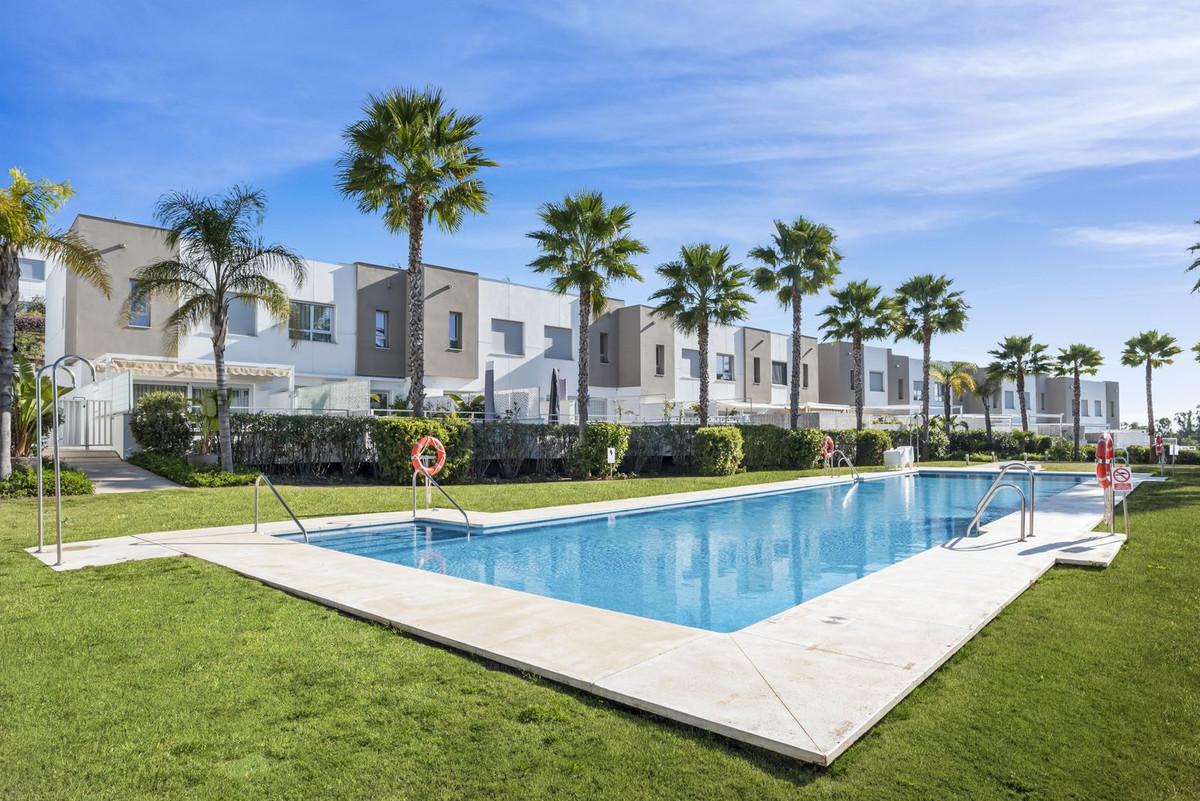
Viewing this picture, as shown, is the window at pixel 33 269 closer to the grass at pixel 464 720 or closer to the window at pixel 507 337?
the window at pixel 507 337

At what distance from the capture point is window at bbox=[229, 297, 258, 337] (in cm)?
2486

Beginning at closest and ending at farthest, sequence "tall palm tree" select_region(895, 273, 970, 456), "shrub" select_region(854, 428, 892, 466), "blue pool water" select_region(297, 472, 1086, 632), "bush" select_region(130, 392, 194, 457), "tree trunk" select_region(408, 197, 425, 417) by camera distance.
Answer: "blue pool water" select_region(297, 472, 1086, 632)
"tree trunk" select_region(408, 197, 425, 417)
"bush" select_region(130, 392, 194, 457)
"shrub" select_region(854, 428, 892, 466)
"tall palm tree" select_region(895, 273, 970, 456)

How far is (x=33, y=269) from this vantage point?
145 ft

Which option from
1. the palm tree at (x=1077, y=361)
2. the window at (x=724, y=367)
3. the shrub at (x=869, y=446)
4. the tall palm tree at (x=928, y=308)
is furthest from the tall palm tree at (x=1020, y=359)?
the shrub at (x=869, y=446)

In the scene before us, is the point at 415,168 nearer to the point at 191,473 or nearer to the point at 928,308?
the point at 191,473

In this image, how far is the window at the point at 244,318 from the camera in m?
24.9

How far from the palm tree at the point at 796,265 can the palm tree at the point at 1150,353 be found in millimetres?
26398

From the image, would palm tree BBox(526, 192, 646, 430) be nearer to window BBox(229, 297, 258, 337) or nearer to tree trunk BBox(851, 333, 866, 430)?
window BBox(229, 297, 258, 337)

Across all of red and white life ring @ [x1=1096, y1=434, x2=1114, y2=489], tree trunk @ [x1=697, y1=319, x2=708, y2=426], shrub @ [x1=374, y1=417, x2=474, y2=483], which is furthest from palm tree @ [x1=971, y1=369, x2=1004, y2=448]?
red and white life ring @ [x1=1096, y1=434, x2=1114, y2=489]

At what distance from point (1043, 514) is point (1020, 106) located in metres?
7.23

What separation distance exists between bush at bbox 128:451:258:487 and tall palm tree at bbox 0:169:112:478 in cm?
300

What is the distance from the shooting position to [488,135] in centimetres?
1944

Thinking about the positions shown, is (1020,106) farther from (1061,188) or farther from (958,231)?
(958,231)

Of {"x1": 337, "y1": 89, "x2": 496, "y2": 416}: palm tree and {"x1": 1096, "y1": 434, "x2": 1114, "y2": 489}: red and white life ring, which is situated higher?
{"x1": 337, "y1": 89, "x2": 496, "y2": 416}: palm tree
